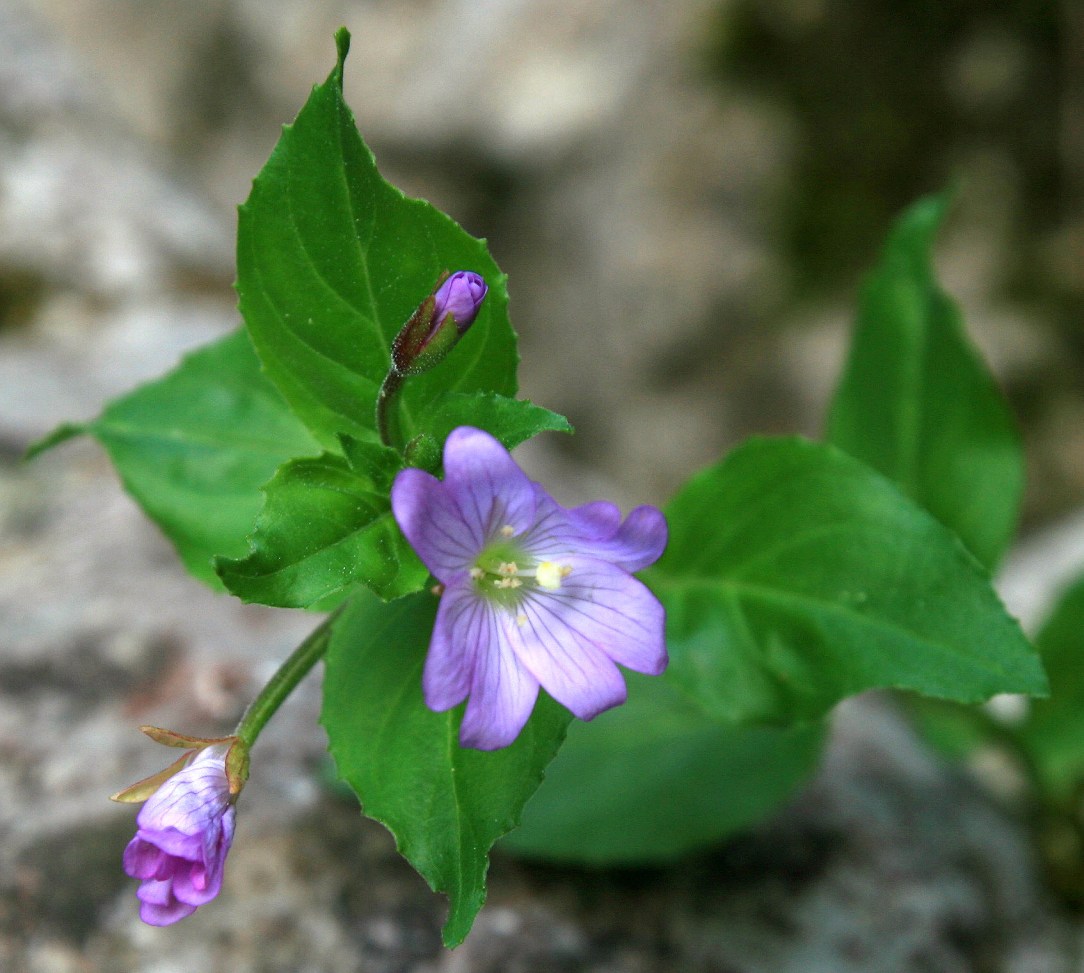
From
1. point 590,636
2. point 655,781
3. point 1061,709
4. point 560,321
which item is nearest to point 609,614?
point 590,636

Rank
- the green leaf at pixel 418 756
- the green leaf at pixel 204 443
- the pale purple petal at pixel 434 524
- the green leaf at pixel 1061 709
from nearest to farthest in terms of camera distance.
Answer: the pale purple petal at pixel 434 524
the green leaf at pixel 418 756
the green leaf at pixel 204 443
the green leaf at pixel 1061 709

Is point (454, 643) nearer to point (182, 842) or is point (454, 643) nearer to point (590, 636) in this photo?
point (590, 636)

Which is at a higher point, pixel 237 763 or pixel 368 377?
pixel 368 377

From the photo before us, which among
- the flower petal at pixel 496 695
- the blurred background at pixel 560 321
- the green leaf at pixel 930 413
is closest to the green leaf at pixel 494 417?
the flower petal at pixel 496 695

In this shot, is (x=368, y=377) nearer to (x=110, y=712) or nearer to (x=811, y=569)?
(x=811, y=569)

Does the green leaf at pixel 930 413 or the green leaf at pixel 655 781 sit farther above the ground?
the green leaf at pixel 930 413

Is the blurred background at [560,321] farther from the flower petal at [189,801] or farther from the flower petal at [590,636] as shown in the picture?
the flower petal at [590,636]

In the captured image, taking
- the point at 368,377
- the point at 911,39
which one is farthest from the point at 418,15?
the point at 368,377

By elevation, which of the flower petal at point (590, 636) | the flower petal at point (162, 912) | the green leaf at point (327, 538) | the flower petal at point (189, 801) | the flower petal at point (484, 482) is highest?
the flower petal at point (484, 482)
